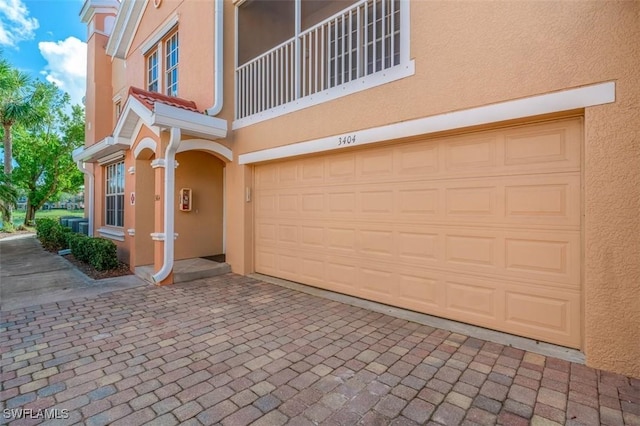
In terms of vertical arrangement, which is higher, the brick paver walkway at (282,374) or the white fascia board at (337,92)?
the white fascia board at (337,92)

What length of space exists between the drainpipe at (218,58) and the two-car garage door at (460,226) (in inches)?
97.1

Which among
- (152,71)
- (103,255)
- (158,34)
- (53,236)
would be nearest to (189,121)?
(103,255)

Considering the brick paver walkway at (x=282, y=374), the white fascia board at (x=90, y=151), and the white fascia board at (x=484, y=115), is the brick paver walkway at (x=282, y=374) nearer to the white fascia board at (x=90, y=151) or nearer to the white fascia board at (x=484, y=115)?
the white fascia board at (x=484, y=115)

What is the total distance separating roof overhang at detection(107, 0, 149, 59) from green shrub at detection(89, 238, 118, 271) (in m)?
7.16

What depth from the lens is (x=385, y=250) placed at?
16.1 ft

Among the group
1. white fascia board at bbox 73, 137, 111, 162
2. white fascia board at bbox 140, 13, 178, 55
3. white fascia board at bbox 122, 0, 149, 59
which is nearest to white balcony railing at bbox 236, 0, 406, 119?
white fascia board at bbox 140, 13, 178, 55

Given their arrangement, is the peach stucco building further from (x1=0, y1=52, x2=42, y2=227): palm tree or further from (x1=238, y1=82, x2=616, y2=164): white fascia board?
(x1=0, y1=52, x2=42, y2=227): palm tree

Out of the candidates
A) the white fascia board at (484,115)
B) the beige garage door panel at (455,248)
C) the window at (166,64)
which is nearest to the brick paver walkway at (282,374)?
the beige garage door panel at (455,248)

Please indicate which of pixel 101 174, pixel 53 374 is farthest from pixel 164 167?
pixel 101 174

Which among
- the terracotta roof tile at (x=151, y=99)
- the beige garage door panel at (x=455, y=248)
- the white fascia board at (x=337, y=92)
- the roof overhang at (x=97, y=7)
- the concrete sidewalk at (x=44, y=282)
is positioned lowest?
the concrete sidewalk at (x=44, y=282)

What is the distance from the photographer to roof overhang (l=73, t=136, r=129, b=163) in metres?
7.72

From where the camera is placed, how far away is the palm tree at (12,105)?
15281 millimetres

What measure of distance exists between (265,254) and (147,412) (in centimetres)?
448

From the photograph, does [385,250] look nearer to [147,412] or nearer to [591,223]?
[591,223]
